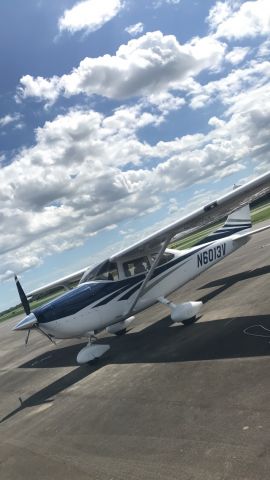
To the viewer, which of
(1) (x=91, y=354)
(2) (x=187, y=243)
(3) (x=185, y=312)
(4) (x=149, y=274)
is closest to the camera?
(1) (x=91, y=354)

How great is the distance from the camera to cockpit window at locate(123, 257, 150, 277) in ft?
41.5

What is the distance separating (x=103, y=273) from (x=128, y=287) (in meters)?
0.91

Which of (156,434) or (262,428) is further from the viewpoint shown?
(156,434)

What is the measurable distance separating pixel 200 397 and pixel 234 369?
37.6 inches

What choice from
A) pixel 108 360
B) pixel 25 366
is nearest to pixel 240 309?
pixel 108 360

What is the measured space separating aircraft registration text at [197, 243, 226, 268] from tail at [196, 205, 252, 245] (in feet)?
5.20

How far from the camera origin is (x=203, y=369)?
305 inches

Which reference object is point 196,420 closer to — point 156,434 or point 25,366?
point 156,434

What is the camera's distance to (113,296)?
12016 millimetres

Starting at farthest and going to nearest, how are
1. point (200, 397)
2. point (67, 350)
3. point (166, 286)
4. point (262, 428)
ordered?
point (67, 350), point (166, 286), point (200, 397), point (262, 428)

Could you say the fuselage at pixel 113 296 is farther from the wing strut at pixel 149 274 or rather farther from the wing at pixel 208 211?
the wing at pixel 208 211

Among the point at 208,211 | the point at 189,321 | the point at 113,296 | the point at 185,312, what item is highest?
the point at 208,211

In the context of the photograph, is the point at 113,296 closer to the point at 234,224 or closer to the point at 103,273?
the point at 103,273

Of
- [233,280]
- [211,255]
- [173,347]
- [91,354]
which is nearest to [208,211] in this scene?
[173,347]
